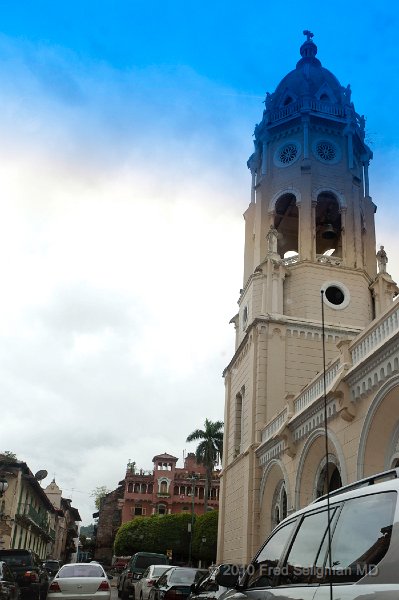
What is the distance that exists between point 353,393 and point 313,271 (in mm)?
14294

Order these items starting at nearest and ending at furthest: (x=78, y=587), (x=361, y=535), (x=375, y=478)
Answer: (x=361, y=535), (x=375, y=478), (x=78, y=587)

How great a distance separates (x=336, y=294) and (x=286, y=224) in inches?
280

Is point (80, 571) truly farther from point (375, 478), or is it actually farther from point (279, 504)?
point (375, 478)

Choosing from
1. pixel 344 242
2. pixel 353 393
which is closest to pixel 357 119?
pixel 344 242

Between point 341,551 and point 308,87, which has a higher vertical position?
point 308,87

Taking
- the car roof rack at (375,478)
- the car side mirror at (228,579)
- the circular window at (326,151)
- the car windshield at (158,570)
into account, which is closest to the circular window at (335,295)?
the circular window at (326,151)

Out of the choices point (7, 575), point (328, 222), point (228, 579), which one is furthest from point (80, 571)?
point (328, 222)

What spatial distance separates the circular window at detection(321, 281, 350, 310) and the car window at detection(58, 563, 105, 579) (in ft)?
58.1

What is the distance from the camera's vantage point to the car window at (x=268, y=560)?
5.05 m

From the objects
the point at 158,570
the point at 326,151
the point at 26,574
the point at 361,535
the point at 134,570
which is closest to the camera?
the point at 361,535

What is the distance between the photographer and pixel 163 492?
251 feet

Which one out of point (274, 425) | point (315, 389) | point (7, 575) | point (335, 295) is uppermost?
point (335, 295)

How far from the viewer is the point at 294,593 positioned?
14.0 feet

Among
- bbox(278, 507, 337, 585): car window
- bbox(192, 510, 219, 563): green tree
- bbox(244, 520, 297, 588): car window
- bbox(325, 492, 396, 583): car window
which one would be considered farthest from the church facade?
bbox(192, 510, 219, 563): green tree
